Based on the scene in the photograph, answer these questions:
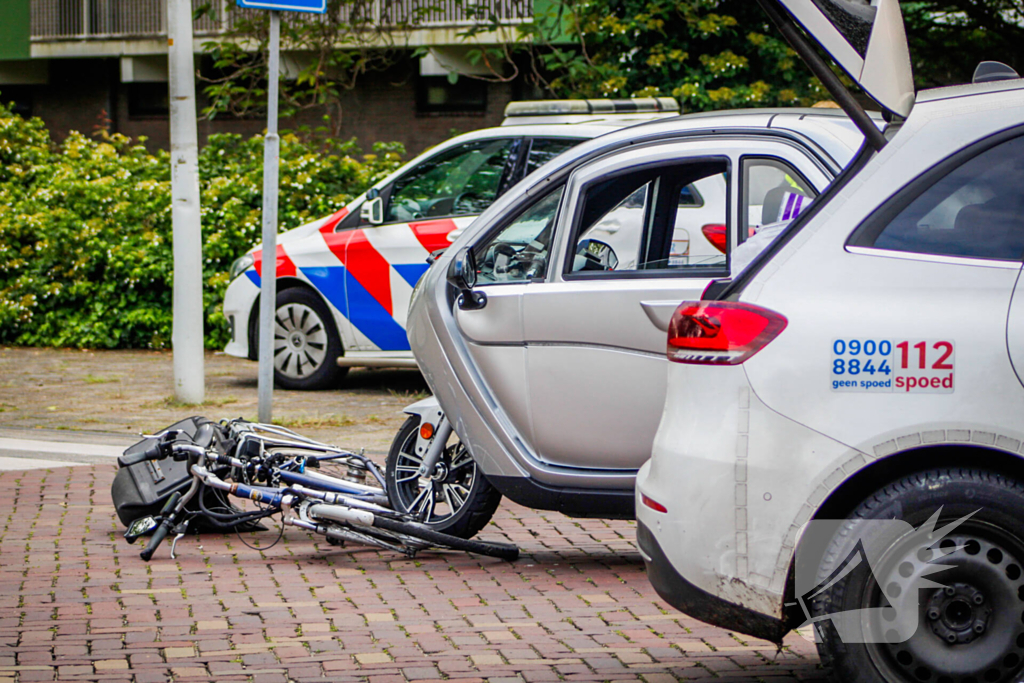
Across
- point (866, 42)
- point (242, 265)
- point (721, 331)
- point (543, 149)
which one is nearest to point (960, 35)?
point (543, 149)

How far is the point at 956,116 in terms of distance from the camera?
350cm

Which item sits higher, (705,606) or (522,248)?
(522,248)

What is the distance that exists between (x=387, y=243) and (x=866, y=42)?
263 inches

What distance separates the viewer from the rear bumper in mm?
3455

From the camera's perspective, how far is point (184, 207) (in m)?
9.82

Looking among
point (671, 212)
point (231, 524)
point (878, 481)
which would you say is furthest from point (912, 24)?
point (878, 481)

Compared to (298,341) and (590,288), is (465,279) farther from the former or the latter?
(298,341)

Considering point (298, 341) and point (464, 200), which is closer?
point (464, 200)

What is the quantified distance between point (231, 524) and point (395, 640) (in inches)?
70.3

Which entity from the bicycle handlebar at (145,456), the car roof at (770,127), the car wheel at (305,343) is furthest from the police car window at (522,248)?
the car wheel at (305,343)

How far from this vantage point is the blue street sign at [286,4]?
8289 mm

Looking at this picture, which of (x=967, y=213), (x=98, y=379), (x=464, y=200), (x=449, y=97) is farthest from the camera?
(x=449, y=97)

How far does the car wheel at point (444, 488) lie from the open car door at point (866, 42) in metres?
2.69

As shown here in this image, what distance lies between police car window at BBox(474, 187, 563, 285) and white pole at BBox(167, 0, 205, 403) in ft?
15.8
